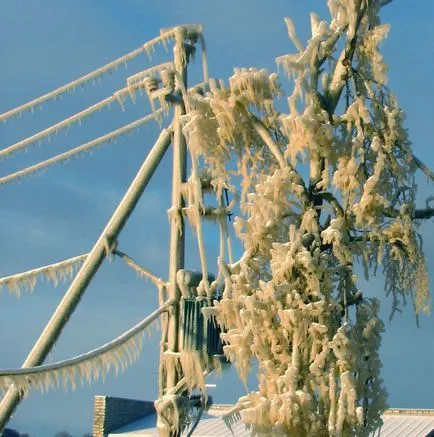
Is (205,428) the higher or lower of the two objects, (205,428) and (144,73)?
the lower

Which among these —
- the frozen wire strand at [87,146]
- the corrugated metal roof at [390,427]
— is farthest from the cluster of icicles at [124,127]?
the corrugated metal roof at [390,427]

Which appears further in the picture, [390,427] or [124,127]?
[390,427]

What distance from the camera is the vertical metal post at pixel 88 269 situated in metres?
15.3

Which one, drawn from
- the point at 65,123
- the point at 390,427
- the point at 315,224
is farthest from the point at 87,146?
the point at 390,427

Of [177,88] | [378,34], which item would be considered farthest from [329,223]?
[177,88]

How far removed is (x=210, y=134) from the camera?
13.2 m

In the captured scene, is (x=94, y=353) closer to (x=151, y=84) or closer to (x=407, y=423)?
(x=151, y=84)

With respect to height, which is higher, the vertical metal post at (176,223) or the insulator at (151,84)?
the insulator at (151,84)

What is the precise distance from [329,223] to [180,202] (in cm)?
378

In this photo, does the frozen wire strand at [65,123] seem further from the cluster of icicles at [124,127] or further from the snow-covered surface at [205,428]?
the snow-covered surface at [205,428]

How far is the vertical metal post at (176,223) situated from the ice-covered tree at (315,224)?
7.10ft

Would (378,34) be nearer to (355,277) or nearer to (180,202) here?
(355,277)

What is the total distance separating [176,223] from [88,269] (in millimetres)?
1640

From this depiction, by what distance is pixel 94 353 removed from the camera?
13.9 meters
